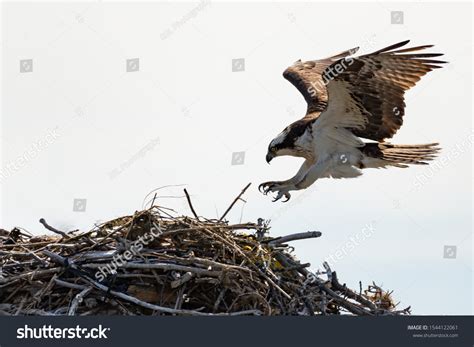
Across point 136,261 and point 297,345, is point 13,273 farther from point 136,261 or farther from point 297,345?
point 297,345

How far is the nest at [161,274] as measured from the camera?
23.9ft

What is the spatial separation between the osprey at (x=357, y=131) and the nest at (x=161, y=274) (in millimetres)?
2173

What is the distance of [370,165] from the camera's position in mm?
10148

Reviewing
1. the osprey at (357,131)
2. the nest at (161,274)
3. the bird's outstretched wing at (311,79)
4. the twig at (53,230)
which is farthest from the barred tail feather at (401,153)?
the twig at (53,230)

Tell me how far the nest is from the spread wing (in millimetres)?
2264

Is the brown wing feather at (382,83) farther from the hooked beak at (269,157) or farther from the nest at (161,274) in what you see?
the nest at (161,274)

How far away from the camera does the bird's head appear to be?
10.1 metres

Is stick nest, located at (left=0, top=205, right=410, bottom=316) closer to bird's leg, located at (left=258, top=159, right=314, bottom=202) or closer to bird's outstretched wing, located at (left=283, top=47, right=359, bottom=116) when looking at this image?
bird's leg, located at (left=258, top=159, right=314, bottom=202)

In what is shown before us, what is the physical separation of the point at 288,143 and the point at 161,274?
3.09 m

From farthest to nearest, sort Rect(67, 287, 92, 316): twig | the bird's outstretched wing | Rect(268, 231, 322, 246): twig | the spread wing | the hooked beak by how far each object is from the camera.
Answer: the bird's outstretched wing < the hooked beak < the spread wing < Rect(268, 231, 322, 246): twig < Rect(67, 287, 92, 316): twig

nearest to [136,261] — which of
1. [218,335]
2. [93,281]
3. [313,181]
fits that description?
[93,281]

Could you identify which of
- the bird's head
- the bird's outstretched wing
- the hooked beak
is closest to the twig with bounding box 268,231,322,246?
the bird's head

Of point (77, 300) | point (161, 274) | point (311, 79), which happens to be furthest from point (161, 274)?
point (311, 79)

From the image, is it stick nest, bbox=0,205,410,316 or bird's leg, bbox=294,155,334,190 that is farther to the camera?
bird's leg, bbox=294,155,334,190
